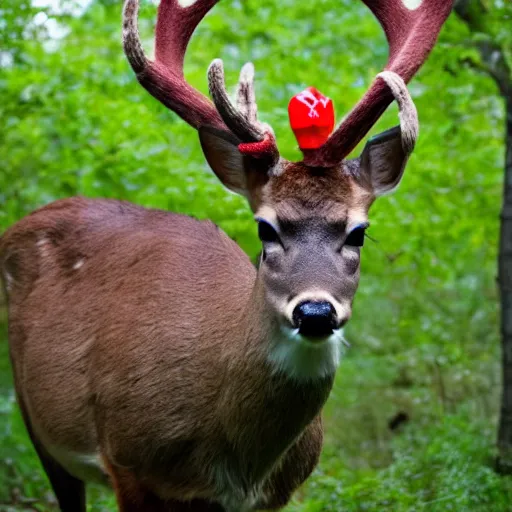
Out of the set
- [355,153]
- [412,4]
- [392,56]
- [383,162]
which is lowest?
[355,153]

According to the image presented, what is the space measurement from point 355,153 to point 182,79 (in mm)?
2669

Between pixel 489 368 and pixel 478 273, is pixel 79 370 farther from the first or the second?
pixel 478 273

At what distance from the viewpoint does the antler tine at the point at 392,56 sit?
4711 millimetres

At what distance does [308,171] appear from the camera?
4.70m

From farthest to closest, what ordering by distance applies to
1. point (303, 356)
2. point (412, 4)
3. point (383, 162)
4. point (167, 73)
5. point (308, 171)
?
point (412, 4)
point (167, 73)
point (383, 162)
point (308, 171)
point (303, 356)

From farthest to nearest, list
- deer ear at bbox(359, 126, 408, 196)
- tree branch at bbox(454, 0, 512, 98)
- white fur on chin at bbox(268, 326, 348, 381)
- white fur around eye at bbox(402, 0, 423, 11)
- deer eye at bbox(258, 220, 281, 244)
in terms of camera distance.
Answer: tree branch at bbox(454, 0, 512, 98)
white fur around eye at bbox(402, 0, 423, 11)
deer ear at bbox(359, 126, 408, 196)
deer eye at bbox(258, 220, 281, 244)
white fur on chin at bbox(268, 326, 348, 381)

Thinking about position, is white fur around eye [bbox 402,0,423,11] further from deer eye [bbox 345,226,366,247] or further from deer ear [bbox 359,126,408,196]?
deer eye [bbox 345,226,366,247]

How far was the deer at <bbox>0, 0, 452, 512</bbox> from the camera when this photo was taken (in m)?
4.54

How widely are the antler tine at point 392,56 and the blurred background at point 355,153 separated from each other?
1.46 meters

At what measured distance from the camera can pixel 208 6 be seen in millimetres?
5637

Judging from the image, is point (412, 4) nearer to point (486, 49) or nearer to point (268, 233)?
point (268, 233)

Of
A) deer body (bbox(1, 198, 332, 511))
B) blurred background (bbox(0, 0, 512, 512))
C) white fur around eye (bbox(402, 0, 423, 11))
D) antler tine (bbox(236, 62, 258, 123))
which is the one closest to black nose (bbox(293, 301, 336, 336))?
deer body (bbox(1, 198, 332, 511))

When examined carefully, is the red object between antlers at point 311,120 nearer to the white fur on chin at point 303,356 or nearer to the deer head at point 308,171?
the deer head at point 308,171

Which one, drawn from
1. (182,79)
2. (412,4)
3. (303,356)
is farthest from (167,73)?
(303,356)
